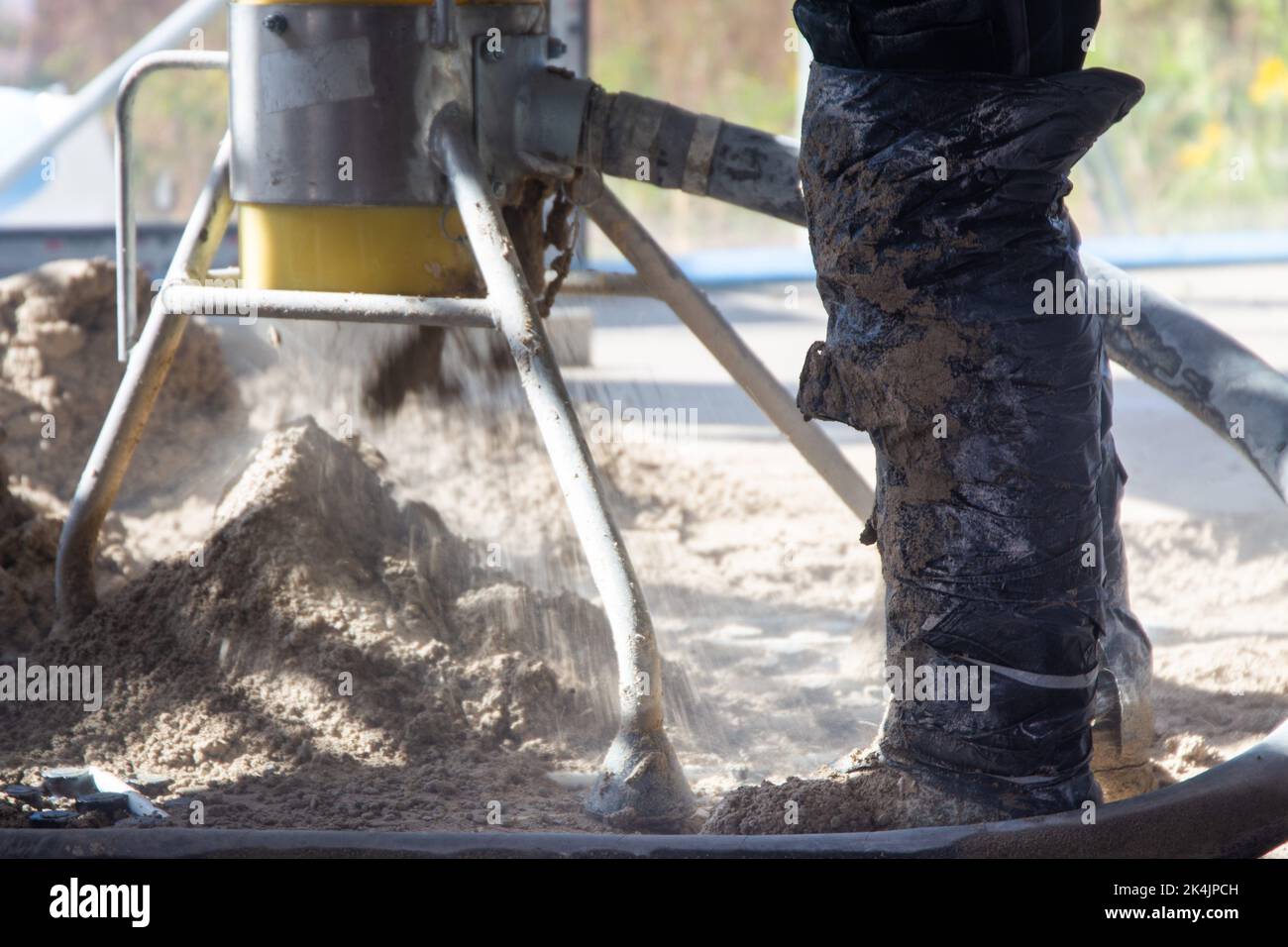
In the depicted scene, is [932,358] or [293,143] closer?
[932,358]

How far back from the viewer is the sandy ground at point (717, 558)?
7.63ft

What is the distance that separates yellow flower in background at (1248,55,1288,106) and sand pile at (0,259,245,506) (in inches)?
300

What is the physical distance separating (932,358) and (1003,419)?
0.36 ft

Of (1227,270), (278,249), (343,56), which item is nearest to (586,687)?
(278,249)

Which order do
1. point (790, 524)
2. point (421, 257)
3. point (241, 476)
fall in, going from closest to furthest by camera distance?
point (421, 257), point (241, 476), point (790, 524)

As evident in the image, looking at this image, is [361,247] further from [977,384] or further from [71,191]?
[71,191]

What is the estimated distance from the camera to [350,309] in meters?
2.43

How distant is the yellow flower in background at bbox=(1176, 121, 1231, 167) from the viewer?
9.62 meters

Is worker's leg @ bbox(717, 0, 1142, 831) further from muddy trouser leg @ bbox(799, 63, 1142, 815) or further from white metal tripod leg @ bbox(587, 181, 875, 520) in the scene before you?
white metal tripod leg @ bbox(587, 181, 875, 520)

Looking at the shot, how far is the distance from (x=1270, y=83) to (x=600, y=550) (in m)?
8.80

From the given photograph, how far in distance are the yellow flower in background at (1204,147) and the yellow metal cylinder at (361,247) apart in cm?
802

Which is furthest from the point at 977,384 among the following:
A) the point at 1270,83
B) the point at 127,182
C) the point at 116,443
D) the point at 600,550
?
the point at 1270,83
